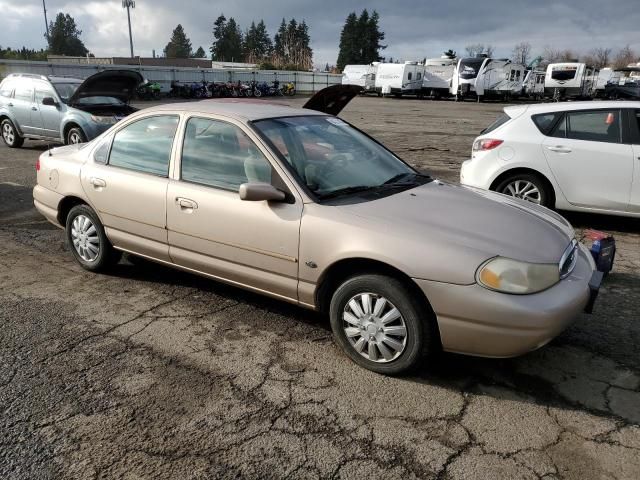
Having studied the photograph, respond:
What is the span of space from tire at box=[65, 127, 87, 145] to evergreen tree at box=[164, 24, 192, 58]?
112910 mm

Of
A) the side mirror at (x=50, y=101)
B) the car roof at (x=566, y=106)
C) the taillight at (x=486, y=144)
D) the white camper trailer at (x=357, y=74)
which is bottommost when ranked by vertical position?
the taillight at (x=486, y=144)

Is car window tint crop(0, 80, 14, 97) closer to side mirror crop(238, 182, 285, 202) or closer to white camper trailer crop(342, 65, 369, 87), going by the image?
side mirror crop(238, 182, 285, 202)

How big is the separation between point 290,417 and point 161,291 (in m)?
2.16

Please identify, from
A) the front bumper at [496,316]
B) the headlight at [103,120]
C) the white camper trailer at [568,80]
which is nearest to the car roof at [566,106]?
the front bumper at [496,316]

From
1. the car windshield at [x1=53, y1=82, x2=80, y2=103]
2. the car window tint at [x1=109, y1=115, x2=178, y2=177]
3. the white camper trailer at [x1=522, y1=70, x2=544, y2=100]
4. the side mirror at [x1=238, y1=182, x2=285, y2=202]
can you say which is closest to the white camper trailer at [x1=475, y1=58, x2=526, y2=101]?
the white camper trailer at [x1=522, y1=70, x2=544, y2=100]

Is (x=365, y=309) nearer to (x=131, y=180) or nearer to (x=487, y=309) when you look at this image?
(x=487, y=309)

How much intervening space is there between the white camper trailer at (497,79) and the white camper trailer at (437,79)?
10.0 ft

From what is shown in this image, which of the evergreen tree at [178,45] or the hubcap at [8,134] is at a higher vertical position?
the evergreen tree at [178,45]

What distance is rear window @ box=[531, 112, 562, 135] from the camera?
21.5 ft

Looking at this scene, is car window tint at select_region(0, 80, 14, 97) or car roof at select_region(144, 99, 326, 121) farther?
car window tint at select_region(0, 80, 14, 97)

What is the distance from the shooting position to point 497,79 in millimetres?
35875

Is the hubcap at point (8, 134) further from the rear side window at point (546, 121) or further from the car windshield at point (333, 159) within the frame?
the rear side window at point (546, 121)

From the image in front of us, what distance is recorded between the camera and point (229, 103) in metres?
4.47

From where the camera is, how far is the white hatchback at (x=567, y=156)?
20.0 ft
